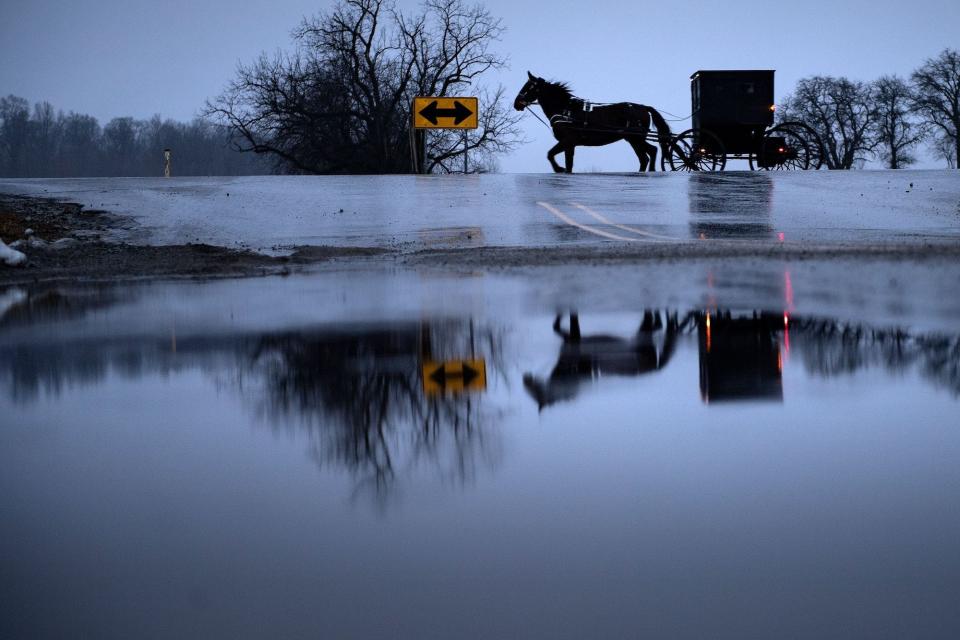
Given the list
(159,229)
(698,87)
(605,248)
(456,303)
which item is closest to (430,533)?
(456,303)

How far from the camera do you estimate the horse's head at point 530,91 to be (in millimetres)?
29062

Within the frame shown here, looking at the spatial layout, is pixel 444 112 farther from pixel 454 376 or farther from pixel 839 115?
pixel 839 115

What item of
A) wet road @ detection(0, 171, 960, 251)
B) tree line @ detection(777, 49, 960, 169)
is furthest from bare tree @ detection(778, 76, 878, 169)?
wet road @ detection(0, 171, 960, 251)

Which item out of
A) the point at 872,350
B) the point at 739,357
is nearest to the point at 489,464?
the point at 739,357

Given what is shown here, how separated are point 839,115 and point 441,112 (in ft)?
302

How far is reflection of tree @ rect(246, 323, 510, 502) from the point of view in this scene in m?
4.02

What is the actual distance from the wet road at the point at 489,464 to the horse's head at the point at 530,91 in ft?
67.6

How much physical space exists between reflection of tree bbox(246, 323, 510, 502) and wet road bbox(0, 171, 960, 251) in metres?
7.58

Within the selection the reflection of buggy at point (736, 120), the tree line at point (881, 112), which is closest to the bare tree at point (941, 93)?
the tree line at point (881, 112)

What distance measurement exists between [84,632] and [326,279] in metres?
8.20

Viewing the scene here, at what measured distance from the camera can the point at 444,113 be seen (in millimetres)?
25656

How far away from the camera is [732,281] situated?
9.43 meters

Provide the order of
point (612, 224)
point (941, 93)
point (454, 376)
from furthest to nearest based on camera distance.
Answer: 1. point (941, 93)
2. point (612, 224)
3. point (454, 376)

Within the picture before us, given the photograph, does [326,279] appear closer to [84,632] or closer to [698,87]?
[84,632]
